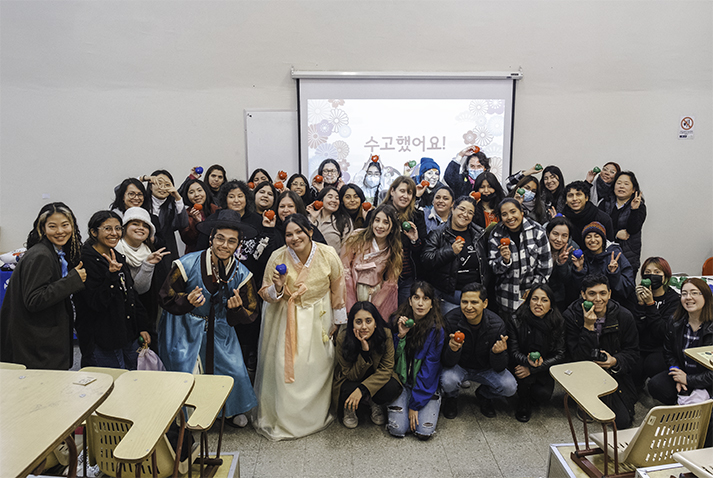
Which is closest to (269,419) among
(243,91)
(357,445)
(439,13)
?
(357,445)

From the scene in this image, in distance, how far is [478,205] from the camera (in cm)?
368

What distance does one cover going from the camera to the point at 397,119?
5.19m

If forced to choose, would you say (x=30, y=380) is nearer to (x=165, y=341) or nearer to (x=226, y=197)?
(x=165, y=341)

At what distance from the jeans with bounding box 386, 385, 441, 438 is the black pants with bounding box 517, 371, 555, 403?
61 cm

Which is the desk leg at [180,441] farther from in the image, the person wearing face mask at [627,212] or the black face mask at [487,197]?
the person wearing face mask at [627,212]

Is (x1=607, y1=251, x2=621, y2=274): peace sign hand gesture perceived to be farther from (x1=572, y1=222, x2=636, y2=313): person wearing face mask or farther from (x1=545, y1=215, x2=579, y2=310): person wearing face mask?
(x1=545, y1=215, x2=579, y2=310): person wearing face mask

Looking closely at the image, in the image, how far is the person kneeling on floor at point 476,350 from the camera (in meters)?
2.86

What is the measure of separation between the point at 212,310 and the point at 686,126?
18.8 ft

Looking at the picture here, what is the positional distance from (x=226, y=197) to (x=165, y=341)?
125cm

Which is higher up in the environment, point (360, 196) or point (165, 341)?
point (360, 196)

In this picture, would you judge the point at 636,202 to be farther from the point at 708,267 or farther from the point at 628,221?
the point at 708,267

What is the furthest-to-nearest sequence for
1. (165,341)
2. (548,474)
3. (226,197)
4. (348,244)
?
(226,197) → (348,244) → (165,341) → (548,474)

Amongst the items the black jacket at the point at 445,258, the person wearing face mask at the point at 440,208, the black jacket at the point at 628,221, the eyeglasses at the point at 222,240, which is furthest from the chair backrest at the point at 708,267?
the eyeglasses at the point at 222,240

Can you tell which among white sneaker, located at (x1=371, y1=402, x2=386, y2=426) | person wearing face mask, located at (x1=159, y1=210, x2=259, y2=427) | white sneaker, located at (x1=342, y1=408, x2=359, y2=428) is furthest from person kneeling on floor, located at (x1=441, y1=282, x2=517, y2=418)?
person wearing face mask, located at (x1=159, y1=210, x2=259, y2=427)
